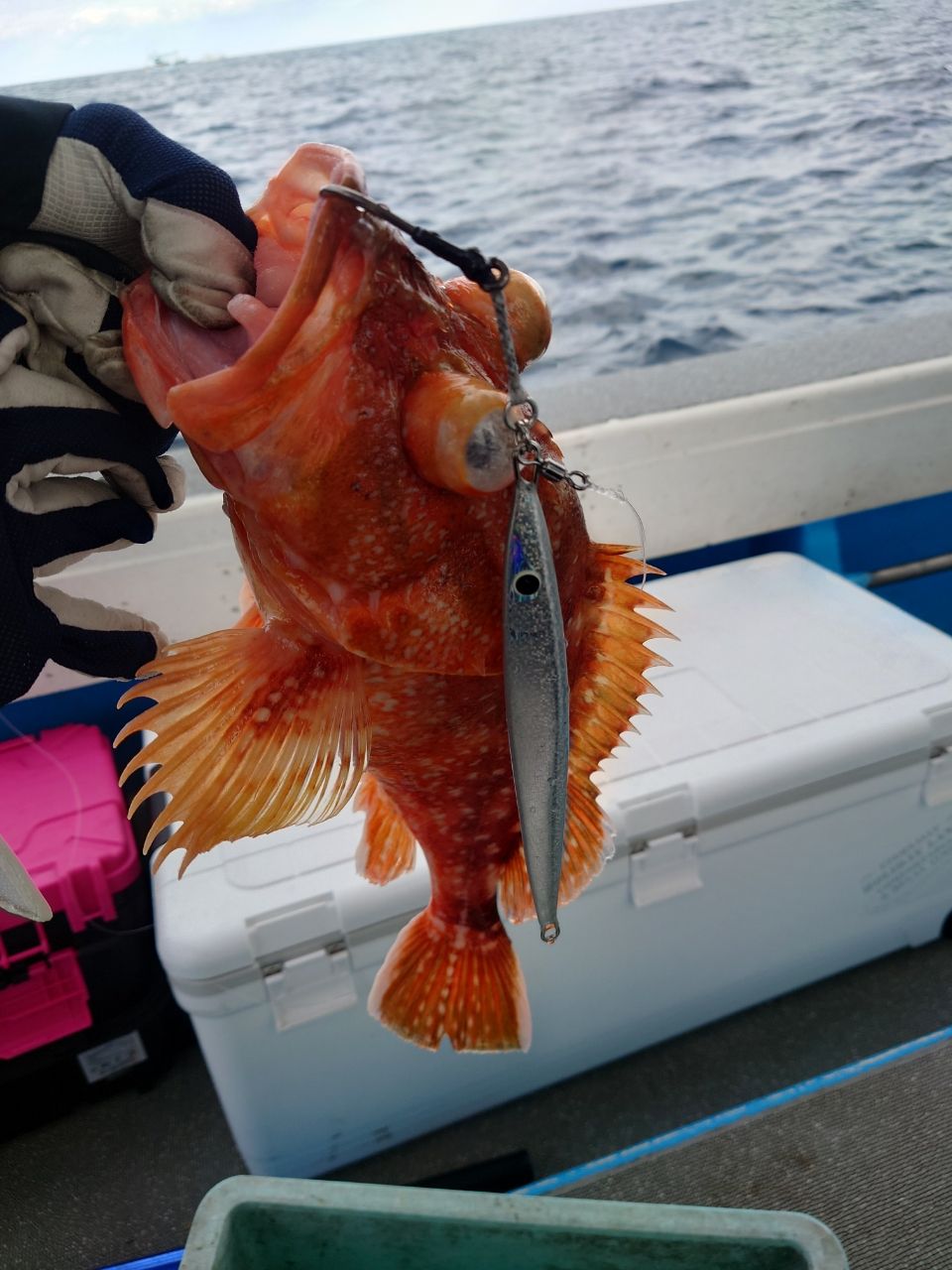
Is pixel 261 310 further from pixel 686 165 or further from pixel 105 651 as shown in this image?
pixel 686 165

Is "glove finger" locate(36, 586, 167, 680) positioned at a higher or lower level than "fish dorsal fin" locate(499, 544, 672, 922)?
higher

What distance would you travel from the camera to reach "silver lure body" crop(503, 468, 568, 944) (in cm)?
55

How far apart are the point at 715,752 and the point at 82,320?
4.93 ft

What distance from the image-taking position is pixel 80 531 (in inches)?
31.4

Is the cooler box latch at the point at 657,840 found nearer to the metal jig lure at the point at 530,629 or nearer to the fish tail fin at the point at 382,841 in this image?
the fish tail fin at the point at 382,841

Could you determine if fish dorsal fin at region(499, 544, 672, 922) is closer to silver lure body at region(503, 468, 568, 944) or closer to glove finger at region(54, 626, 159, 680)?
silver lure body at region(503, 468, 568, 944)

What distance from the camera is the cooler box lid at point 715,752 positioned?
1.66 metres

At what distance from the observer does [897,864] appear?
6.95 ft

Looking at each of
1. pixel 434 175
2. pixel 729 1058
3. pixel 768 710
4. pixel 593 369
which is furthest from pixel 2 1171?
pixel 434 175

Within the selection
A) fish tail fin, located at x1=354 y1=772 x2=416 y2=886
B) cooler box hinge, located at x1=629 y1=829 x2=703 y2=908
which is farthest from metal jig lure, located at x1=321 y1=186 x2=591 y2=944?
cooler box hinge, located at x1=629 y1=829 x2=703 y2=908

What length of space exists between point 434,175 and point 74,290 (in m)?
2.88

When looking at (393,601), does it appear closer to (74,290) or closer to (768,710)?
(74,290)

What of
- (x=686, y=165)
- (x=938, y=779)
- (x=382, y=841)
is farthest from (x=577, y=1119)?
(x=686, y=165)

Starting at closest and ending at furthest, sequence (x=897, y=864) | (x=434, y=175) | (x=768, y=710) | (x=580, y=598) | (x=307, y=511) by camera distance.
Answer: (x=307, y=511) < (x=580, y=598) < (x=768, y=710) < (x=897, y=864) < (x=434, y=175)
